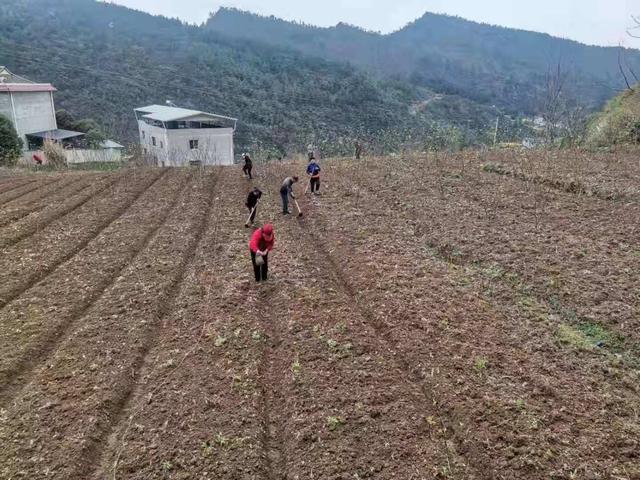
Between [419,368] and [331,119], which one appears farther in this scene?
[331,119]

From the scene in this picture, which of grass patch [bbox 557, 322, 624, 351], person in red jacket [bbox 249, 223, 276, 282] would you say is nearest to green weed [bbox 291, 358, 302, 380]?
person in red jacket [bbox 249, 223, 276, 282]

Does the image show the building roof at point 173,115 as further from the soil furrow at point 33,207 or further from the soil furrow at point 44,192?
the soil furrow at point 33,207

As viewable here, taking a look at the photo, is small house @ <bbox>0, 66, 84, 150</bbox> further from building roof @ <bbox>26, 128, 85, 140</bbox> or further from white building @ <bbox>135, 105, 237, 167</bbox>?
white building @ <bbox>135, 105, 237, 167</bbox>

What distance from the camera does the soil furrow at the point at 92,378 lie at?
5.41 meters

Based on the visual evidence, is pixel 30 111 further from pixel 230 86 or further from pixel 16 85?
pixel 230 86

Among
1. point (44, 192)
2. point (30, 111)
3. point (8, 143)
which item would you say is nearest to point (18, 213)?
point (44, 192)

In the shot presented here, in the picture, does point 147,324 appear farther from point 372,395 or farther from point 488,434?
point 488,434

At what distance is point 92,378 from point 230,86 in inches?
2469

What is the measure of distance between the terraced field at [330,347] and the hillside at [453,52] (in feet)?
244

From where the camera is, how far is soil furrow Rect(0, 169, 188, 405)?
7121 millimetres

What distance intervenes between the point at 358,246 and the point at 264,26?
110m

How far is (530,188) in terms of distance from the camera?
15875 mm

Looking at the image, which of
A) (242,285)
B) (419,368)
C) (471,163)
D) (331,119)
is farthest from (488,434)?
(331,119)

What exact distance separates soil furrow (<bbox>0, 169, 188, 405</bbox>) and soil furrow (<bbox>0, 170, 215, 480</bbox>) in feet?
0.91
